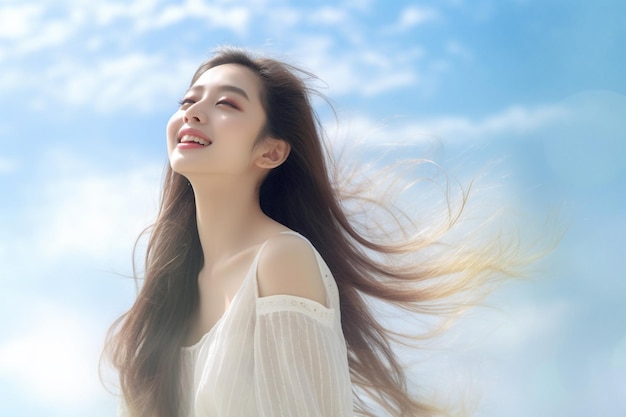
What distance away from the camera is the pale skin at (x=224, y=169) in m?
3.21

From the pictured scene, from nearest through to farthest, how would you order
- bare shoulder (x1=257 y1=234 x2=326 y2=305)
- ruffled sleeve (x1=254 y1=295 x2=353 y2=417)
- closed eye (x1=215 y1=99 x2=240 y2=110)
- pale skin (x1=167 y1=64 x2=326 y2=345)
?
ruffled sleeve (x1=254 y1=295 x2=353 y2=417)
bare shoulder (x1=257 y1=234 x2=326 y2=305)
pale skin (x1=167 y1=64 x2=326 y2=345)
closed eye (x1=215 y1=99 x2=240 y2=110)

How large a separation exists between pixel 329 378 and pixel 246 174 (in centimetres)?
87

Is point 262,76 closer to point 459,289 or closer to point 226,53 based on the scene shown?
point 226,53

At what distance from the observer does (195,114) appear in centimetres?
325

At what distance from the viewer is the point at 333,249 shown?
352 centimetres

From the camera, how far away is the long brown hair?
11.3 ft

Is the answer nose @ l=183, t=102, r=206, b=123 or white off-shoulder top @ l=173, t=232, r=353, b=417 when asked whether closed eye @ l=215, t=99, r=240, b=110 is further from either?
white off-shoulder top @ l=173, t=232, r=353, b=417

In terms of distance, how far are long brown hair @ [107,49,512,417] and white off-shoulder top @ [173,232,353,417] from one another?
0.46 meters

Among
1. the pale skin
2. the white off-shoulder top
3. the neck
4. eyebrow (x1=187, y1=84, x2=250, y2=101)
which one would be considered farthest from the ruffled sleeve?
eyebrow (x1=187, y1=84, x2=250, y2=101)

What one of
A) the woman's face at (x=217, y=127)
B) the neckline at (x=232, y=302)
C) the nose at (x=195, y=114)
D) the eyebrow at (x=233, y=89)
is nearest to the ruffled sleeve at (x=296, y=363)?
the neckline at (x=232, y=302)

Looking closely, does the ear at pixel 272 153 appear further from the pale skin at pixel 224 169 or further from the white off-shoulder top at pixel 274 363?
the white off-shoulder top at pixel 274 363

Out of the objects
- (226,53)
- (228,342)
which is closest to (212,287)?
(228,342)

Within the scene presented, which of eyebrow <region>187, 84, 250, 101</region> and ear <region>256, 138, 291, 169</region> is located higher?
eyebrow <region>187, 84, 250, 101</region>

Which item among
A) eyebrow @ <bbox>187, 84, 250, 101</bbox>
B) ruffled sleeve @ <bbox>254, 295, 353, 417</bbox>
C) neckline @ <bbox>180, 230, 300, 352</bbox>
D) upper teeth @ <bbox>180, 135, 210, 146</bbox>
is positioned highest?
eyebrow @ <bbox>187, 84, 250, 101</bbox>
